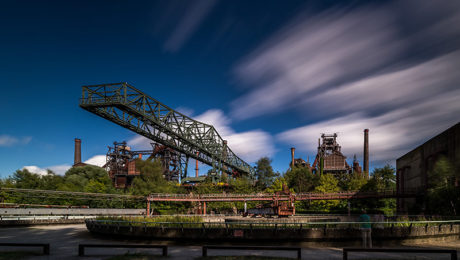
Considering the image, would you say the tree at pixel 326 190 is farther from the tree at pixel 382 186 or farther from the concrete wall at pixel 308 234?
the concrete wall at pixel 308 234

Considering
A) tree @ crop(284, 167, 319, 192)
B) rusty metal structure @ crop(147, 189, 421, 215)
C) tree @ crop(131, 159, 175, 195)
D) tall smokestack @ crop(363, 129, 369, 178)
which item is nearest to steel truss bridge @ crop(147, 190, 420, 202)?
rusty metal structure @ crop(147, 189, 421, 215)

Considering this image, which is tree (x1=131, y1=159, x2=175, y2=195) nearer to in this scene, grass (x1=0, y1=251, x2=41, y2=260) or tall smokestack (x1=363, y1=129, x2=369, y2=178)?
grass (x1=0, y1=251, x2=41, y2=260)

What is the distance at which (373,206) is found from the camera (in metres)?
44.4

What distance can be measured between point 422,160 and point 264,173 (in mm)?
44600

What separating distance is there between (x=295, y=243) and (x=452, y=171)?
21.2 metres

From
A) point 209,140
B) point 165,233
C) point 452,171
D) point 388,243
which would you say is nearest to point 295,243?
point 388,243

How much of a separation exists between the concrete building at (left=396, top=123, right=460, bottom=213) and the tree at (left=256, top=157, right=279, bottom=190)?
32726mm

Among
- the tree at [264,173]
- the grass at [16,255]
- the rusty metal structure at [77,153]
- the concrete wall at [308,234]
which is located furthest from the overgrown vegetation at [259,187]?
the grass at [16,255]

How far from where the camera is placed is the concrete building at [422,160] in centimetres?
2775

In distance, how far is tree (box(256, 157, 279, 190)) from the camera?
236 feet

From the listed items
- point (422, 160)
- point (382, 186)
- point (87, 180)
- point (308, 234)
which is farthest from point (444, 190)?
point (87, 180)

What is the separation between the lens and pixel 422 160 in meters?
34.9

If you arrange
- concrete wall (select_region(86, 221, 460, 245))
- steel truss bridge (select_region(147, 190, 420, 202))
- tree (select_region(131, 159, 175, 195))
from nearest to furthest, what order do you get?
concrete wall (select_region(86, 221, 460, 245))
steel truss bridge (select_region(147, 190, 420, 202))
tree (select_region(131, 159, 175, 195))

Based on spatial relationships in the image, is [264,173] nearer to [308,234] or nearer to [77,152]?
[77,152]
